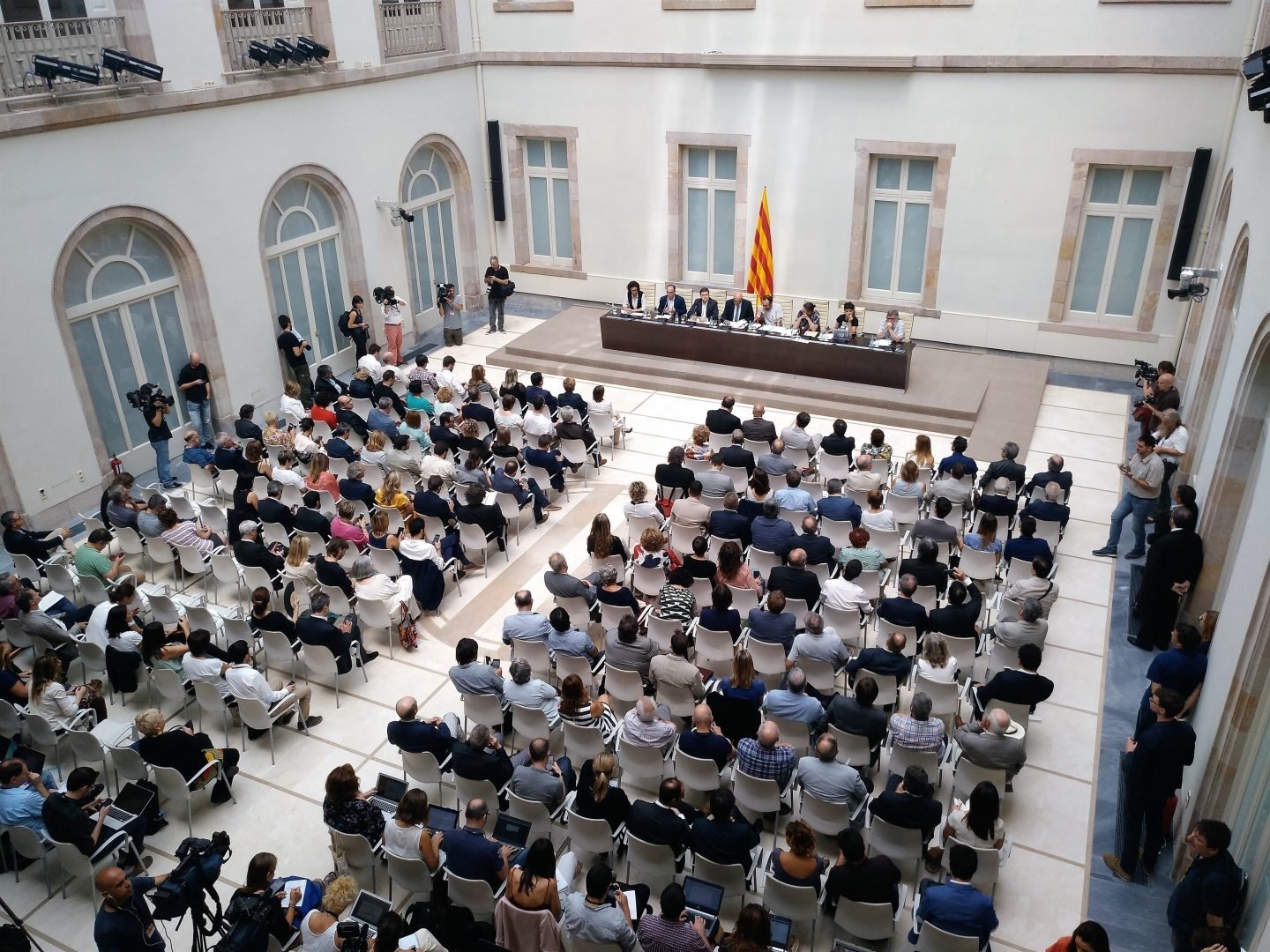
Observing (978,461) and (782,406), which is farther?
(782,406)

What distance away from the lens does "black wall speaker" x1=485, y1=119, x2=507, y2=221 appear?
19141 millimetres

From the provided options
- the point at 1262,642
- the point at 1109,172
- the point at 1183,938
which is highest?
the point at 1109,172

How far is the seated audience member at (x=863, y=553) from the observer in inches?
363

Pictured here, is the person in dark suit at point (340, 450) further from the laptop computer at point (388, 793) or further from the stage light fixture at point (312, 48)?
the stage light fixture at point (312, 48)

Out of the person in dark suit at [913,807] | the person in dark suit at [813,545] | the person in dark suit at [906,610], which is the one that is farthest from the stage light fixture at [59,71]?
the person in dark suit at [913,807]

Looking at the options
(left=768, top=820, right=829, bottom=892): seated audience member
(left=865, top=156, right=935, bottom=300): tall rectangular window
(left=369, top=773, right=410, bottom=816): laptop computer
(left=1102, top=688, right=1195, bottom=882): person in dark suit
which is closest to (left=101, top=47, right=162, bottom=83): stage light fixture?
(left=369, top=773, right=410, bottom=816): laptop computer

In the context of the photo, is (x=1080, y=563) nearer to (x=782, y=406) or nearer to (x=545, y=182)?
(x=782, y=406)

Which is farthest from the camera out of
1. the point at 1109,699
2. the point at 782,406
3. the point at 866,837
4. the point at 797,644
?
the point at 782,406

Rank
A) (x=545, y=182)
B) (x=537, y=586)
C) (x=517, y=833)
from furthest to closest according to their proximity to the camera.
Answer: (x=545, y=182), (x=537, y=586), (x=517, y=833)

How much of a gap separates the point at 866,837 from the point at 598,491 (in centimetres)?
646

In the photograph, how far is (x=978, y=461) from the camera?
13.3m

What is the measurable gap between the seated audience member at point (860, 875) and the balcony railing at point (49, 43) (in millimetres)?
11760

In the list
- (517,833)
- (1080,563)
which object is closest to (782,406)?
(1080,563)

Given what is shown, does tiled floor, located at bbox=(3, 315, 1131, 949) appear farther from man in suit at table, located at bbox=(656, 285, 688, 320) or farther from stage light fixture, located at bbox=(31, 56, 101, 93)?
stage light fixture, located at bbox=(31, 56, 101, 93)
